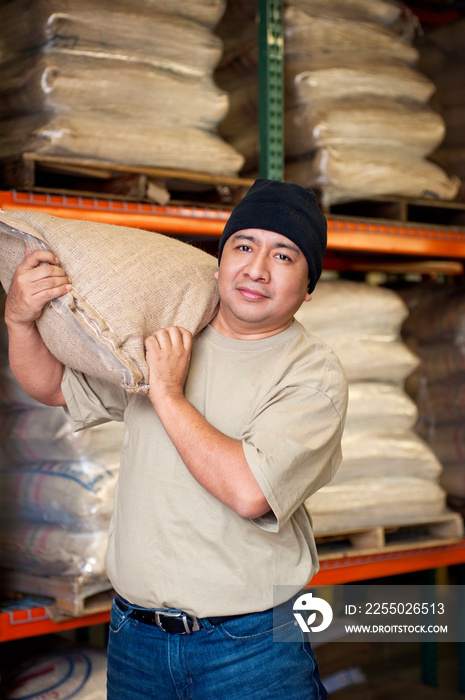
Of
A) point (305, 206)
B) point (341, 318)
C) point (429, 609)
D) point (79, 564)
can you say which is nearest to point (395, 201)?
point (341, 318)

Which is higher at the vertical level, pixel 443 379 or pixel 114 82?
pixel 114 82

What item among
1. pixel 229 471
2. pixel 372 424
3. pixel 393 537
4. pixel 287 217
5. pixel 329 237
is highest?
pixel 287 217

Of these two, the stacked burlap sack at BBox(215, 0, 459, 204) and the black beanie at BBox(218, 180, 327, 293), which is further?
the stacked burlap sack at BBox(215, 0, 459, 204)

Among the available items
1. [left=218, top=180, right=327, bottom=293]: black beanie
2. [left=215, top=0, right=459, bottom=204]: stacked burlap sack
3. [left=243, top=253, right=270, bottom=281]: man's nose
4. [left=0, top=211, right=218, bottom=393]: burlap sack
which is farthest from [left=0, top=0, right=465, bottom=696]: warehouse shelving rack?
[left=243, top=253, right=270, bottom=281]: man's nose

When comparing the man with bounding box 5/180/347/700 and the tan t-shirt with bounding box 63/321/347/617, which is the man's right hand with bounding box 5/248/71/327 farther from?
the tan t-shirt with bounding box 63/321/347/617

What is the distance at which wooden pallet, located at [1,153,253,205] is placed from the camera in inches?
122

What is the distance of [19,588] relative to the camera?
10.9 feet

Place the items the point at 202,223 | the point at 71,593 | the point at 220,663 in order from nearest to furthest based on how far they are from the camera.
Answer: the point at 220,663, the point at 71,593, the point at 202,223

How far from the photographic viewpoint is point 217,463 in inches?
73.9

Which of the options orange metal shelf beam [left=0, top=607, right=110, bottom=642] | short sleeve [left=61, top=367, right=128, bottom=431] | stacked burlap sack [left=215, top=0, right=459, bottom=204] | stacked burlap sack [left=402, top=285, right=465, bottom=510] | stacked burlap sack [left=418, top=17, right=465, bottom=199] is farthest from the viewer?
stacked burlap sack [left=418, top=17, right=465, bottom=199]

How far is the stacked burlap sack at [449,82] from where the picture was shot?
4.80 metres

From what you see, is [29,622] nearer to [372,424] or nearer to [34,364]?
[34,364]

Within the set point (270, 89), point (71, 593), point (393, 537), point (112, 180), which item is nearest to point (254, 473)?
point (71, 593)

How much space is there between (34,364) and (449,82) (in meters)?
3.66
